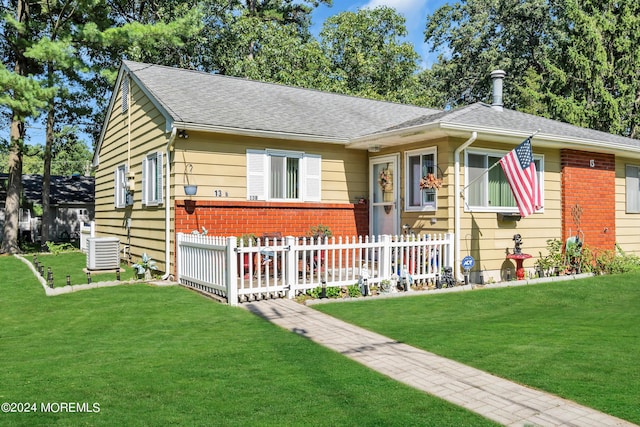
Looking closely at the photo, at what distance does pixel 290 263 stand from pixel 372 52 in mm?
26970

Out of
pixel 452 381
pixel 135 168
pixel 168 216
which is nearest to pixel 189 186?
pixel 168 216

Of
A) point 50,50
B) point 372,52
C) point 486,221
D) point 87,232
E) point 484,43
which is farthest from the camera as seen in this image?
point 484,43

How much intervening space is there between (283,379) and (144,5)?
103 feet

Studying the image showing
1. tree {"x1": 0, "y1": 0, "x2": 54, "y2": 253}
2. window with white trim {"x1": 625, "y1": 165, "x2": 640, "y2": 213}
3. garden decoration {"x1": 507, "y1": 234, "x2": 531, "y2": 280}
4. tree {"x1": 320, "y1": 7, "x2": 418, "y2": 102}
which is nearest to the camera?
garden decoration {"x1": 507, "y1": 234, "x2": 531, "y2": 280}

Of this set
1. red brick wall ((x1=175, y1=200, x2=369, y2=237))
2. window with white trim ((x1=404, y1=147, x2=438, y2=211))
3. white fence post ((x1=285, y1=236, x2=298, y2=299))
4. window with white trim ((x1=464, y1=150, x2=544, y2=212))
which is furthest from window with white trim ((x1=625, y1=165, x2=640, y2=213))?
white fence post ((x1=285, y1=236, x2=298, y2=299))

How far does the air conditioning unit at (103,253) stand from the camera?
40.2ft

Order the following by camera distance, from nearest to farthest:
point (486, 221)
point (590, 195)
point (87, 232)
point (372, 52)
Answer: point (486, 221)
point (590, 195)
point (87, 232)
point (372, 52)

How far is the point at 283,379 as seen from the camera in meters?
4.77

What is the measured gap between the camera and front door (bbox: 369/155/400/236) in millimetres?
12500

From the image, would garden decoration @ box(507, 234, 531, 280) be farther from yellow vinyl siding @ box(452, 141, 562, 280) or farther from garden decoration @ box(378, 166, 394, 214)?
garden decoration @ box(378, 166, 394, 214)

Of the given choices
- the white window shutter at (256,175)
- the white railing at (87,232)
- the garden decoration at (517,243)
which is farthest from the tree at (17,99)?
the garden decoration at (517,243)

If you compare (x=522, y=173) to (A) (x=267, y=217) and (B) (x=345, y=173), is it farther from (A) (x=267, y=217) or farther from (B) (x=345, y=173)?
(A) (x=267, y=217)

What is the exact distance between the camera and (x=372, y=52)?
33.1 m

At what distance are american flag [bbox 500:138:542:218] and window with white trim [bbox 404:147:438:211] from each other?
157cm
